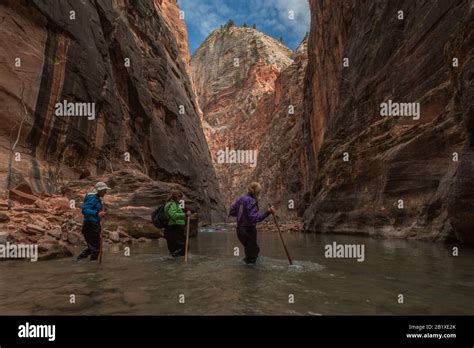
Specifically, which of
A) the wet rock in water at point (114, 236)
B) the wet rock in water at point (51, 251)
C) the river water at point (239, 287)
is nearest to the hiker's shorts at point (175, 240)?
the river water at point (239, 287)

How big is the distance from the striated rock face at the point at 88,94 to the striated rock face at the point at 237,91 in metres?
53.7

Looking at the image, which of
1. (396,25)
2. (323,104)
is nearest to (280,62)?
(323,104)

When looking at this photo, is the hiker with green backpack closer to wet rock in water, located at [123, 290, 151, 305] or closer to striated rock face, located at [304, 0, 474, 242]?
wet rock in water, located at [123, 290, 151, 305]

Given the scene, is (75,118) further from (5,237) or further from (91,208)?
(91,208)

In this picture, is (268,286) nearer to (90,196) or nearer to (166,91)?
(90,196)

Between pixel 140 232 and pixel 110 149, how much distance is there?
9224 mm

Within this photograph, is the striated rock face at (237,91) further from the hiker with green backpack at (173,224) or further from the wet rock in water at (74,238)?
the hiker with green backpack at (173,224)

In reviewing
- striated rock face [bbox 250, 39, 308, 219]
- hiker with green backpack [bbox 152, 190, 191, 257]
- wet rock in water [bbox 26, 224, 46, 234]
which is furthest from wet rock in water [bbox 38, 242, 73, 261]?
striated rock face [bbox 250, 39, 308, 219]

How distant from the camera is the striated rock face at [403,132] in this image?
432 inches

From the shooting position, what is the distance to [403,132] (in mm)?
15914

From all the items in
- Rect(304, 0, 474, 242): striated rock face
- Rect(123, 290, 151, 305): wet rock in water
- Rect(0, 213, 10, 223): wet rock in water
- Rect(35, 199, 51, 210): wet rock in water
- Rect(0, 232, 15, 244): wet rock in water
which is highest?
Rect(304, 0, 474, 242): striated rock face

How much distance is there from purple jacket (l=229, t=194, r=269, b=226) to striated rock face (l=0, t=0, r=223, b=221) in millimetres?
9903

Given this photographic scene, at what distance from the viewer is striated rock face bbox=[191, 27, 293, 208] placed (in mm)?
94812

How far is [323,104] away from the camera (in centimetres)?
3475
